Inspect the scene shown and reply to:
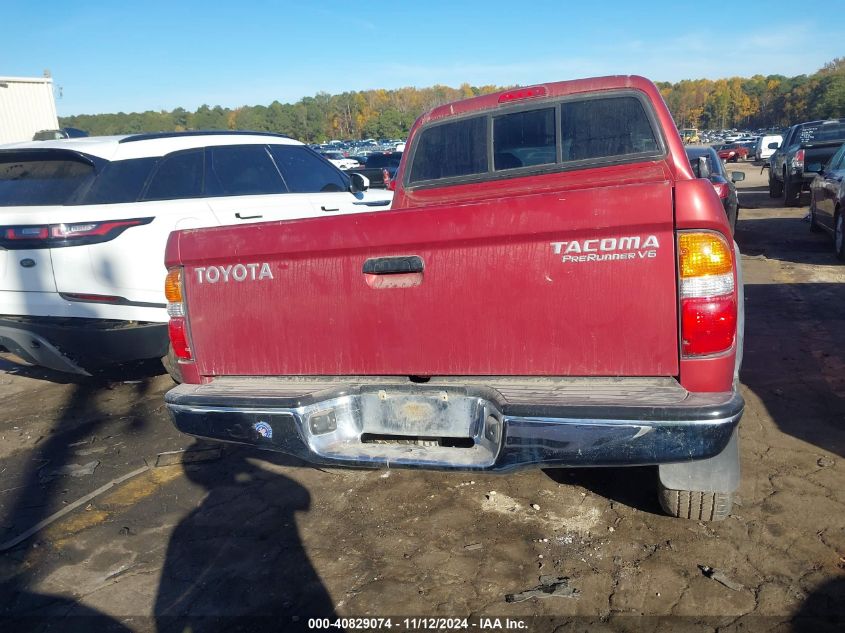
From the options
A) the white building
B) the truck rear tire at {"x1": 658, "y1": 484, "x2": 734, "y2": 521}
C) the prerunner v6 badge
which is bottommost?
the truck rear tire at {"x1": 658, "y1": 484, "x2": 734, "y2": 521}

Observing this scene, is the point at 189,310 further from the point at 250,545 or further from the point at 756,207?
the point at 756,207

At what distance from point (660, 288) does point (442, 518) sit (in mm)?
1697

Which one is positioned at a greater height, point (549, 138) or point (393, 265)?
point (549, 138)

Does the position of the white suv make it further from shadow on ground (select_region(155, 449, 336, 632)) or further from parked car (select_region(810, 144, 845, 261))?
parked car (select_region(810, 144, 845, 261))

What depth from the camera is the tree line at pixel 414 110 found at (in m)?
77.1

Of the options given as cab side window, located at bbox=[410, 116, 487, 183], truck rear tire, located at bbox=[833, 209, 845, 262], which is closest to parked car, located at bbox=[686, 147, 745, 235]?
truck rear tire, located at bbox=[833, 209, 845, 262]

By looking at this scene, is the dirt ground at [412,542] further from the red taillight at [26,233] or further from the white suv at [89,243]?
the red taillight at [26,233]

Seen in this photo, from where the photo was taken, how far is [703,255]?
8.04ft

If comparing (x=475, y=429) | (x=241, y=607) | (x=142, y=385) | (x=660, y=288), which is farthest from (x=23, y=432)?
(x=660, y=288)

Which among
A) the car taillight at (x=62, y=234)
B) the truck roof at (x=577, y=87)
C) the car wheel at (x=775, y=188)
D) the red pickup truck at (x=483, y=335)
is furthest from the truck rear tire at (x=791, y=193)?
the car taillight at (x=62, y=234)

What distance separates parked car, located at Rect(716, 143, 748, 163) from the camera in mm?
40281

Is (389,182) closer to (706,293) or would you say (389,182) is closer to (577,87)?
(577,87)

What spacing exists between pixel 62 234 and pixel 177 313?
6.84ft

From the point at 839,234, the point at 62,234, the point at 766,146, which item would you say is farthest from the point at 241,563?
the point at 766,146
